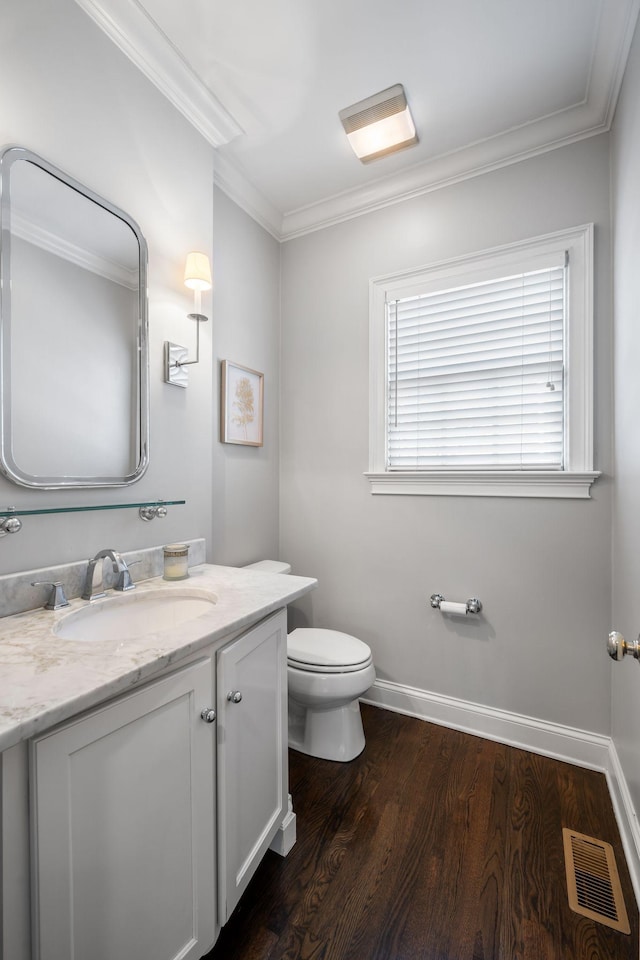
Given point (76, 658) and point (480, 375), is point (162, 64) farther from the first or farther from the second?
point (76, 658)

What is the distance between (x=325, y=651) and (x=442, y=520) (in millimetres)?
819

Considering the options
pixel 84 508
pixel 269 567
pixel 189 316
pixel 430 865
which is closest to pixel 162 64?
pixel 189 316

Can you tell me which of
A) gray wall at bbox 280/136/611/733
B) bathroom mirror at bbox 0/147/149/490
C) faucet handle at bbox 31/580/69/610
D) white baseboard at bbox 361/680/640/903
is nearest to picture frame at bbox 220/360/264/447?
gray wall at bbox 280/136/611/733

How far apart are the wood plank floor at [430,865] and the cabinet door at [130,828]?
0.31 metres

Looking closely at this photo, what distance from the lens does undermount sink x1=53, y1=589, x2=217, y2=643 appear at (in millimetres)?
1139

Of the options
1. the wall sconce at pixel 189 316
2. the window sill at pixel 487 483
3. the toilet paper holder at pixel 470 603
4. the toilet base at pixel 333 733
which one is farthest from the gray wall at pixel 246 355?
the toilet paper holder at pixel 470 603

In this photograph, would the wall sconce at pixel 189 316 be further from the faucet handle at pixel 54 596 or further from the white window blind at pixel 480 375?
the white window blind at pixel 480 375

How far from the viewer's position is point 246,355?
2248 mm

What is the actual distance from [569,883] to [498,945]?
0.31 m

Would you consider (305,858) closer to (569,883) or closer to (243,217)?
(569,883)

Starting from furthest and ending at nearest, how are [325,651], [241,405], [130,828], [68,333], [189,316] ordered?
1. [241,405]
2. [325,651]
3. [189,316]
4. [68,333]
5. [130,828]

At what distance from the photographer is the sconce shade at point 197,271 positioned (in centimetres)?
157

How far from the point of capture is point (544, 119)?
1786 millimetres

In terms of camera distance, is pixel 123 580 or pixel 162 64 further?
pixel 162 64
